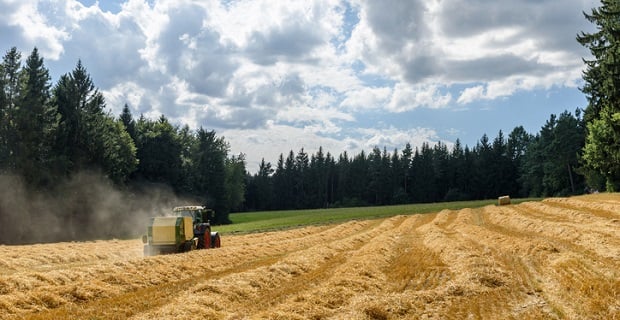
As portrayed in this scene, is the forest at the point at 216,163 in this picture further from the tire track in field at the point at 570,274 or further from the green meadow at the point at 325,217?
the tire track in field at the point at 570,274

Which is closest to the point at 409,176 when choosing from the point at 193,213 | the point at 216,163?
the point at 216,163

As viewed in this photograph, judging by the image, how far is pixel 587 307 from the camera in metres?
10.5

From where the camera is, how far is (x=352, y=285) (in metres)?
13.9

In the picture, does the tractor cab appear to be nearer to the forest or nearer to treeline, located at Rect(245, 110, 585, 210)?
the forest

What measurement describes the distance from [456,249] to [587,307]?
31.5 feet

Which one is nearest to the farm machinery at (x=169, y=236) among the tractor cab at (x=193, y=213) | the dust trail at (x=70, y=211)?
the tractor cab at (x=193, y=213)

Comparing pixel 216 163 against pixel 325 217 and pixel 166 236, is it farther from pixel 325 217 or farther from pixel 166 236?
pixel 166 236

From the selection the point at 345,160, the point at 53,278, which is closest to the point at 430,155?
the point at 345,160

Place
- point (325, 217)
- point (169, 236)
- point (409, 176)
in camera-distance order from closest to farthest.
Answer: point (169, 236), point (325, 217), point (409, 176)

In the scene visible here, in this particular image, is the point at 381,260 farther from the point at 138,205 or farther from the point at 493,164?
the point at 493,164

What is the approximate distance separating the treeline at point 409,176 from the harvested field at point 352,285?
277ft

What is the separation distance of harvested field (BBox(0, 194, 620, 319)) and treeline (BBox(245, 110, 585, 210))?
277ft

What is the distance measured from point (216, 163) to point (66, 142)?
116 ft

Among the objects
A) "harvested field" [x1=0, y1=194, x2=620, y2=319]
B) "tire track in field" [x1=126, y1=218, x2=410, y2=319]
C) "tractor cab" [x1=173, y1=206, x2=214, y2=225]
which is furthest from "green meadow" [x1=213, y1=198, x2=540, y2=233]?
"tire track in field" [x1=126, y1=218, x2=410, y2=319]
